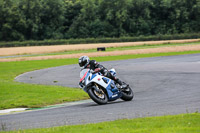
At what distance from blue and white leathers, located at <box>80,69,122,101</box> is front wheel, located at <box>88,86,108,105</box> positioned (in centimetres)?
14

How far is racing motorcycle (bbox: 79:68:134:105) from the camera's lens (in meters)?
12.4

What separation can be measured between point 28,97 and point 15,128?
654cm

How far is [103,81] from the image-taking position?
1259 centimetres

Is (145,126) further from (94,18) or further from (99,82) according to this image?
(94,18)

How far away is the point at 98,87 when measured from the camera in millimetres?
12562

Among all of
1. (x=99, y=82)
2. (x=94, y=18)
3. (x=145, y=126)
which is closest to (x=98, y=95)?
(x=99, y=82)

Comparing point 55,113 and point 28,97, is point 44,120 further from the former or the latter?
point 28,97

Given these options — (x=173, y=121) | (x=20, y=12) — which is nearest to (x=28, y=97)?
(x=173, y=121)

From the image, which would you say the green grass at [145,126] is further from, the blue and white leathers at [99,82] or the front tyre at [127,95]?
the front tyre at [127,95]

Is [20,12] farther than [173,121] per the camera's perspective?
Yes

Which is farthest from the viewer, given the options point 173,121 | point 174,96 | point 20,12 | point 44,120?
point 20,12

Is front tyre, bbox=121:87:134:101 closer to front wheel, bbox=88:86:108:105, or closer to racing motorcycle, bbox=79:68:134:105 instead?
racing motorcycle, bbox=79:68:134:105

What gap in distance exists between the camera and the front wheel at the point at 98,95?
485 inches

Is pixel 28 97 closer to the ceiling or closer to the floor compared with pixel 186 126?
closer to the floor
